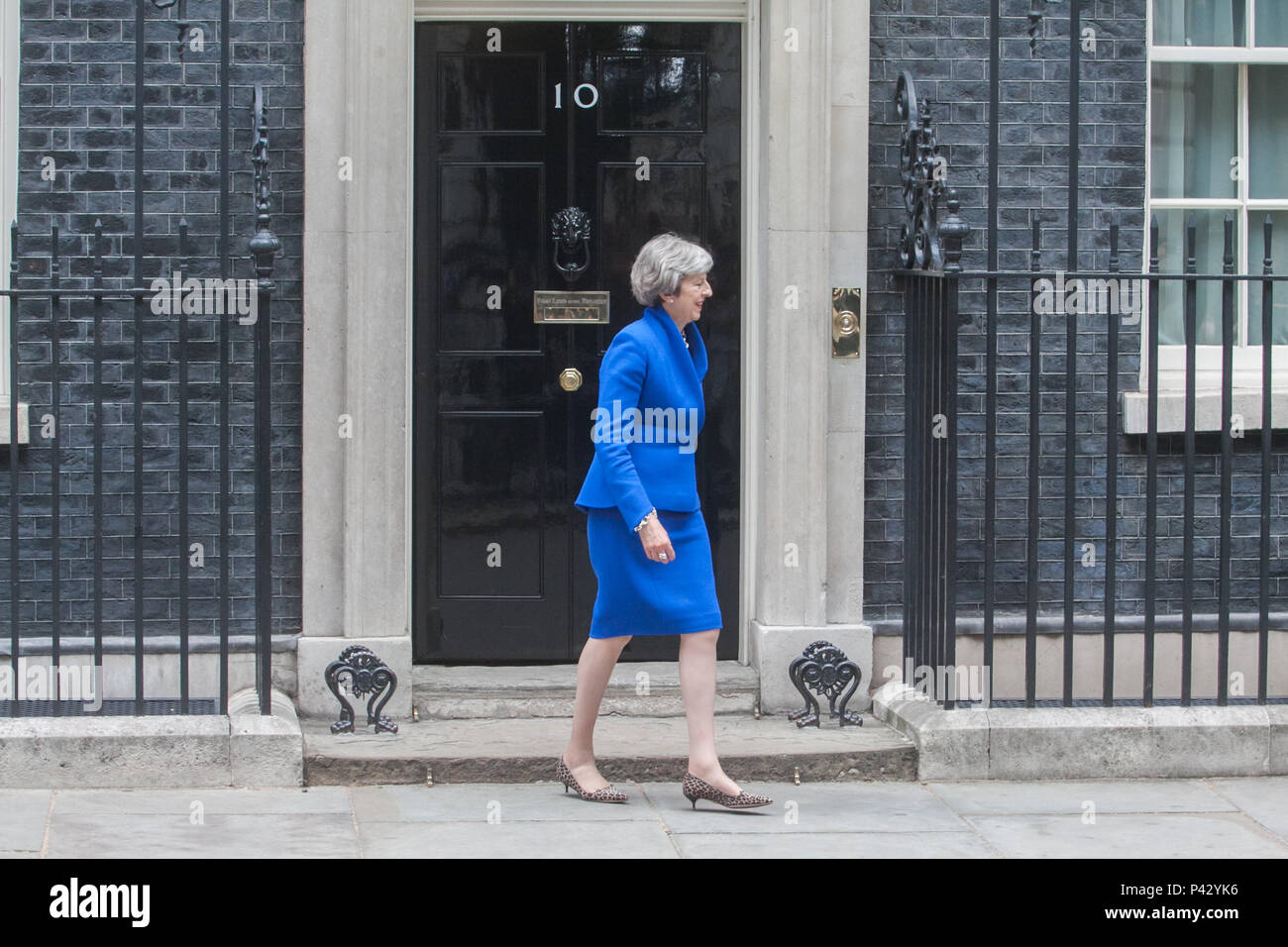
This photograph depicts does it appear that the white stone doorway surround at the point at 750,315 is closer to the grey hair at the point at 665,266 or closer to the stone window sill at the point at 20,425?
the stone window sill at the point at 20,425

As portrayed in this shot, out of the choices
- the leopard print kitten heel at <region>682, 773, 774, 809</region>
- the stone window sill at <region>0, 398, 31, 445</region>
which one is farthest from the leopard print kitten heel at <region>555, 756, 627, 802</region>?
the stone window sill at <region>0, 398, 31, 445</region>

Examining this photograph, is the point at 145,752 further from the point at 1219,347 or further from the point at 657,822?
the point at 1219,347

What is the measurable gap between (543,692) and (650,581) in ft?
4.78

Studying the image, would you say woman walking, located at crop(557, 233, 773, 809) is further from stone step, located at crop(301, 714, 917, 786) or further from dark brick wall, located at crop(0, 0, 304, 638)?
dark brick wall, located at crop(0, 0, 304, 638)

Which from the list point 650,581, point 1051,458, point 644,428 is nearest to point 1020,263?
point 1051,458

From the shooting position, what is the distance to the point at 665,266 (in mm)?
5598

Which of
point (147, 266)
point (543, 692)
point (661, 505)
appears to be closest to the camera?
point (661, 505)

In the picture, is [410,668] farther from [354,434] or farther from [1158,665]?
[1158,665]

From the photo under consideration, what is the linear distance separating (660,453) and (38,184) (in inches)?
112

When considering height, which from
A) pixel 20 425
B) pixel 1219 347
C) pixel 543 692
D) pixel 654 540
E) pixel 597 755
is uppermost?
pixel 1219 347

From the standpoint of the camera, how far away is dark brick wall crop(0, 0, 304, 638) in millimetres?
6715

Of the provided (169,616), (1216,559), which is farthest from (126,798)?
(1216,559)

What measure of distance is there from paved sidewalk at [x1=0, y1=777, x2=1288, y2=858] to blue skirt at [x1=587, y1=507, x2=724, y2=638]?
2.05 ft

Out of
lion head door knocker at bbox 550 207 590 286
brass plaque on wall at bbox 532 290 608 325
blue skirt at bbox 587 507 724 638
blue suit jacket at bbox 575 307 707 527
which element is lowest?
blue skirt at bbox 587 507 724 638
